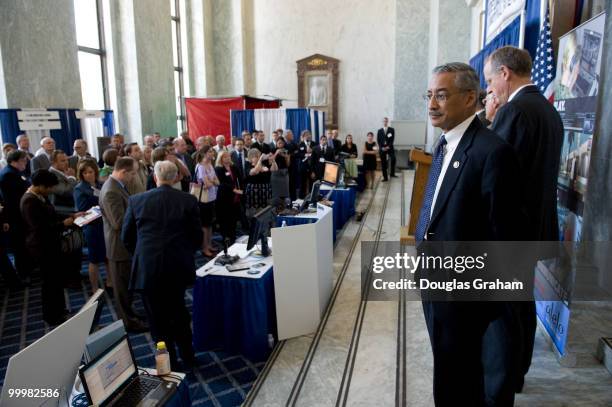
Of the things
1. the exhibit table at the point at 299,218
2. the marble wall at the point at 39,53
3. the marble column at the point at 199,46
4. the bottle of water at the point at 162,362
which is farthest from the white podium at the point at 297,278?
the marble column at the point at 199,46

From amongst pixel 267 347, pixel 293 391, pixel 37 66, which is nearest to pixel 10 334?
pixel 267 347

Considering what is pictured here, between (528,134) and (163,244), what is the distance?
231cm

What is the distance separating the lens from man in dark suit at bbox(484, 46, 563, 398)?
7.16 ft

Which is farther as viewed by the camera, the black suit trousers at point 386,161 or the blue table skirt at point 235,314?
the black suit trousers at point 386,161

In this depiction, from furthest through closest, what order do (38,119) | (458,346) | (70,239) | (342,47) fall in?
(342,47) → (38,119) → (70,239) → (458,346)

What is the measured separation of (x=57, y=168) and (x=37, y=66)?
152 inches

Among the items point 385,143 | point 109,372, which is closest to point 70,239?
point 109,372

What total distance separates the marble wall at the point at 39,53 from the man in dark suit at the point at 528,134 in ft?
26.1

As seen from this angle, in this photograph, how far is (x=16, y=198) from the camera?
5.02 meters

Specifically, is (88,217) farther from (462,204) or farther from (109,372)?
(462,204)

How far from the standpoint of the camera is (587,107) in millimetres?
3021

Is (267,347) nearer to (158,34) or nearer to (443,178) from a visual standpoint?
(443,178)

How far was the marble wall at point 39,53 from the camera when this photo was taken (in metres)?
7.33

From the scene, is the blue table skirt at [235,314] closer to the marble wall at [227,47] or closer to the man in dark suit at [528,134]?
the man in dark suit at [528,134]
